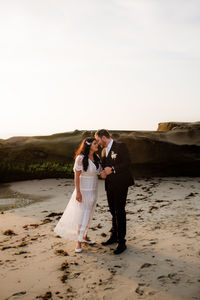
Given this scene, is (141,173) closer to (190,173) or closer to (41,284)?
(190,173)

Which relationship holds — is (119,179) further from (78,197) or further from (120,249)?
(120,249)

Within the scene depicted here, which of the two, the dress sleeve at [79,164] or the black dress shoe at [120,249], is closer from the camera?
the black dress shoe at [120,249]

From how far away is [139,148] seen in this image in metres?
12.1

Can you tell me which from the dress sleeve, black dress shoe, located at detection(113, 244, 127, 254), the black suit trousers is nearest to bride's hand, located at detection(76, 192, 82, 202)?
the dress sleeve

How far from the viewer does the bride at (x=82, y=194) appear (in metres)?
4.66

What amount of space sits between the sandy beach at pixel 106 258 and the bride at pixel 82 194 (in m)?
0.34

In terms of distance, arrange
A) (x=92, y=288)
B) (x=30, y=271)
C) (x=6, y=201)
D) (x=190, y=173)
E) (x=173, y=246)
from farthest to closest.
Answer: (x=190, y=173), (x=6, y=201), (x=173, y=246), (x=30, y=271), (x=92, y=288)

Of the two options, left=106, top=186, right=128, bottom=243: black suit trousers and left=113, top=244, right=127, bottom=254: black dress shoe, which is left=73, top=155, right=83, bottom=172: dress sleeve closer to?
left=106, top=186, right=128, bottom=243: black suit trousers

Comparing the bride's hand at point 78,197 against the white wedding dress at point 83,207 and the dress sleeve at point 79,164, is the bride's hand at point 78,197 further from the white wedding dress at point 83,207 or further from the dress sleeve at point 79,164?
the dress sleeve at point 79,164

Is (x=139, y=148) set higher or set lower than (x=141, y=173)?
higher

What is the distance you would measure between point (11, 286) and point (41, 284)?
40cm

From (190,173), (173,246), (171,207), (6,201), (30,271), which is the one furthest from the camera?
(190,173)

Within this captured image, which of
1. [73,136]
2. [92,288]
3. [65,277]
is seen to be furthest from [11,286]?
Answer: [73,136]

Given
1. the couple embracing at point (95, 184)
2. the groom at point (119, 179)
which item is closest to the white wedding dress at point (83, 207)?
the couple embracing at point (95, 184)
